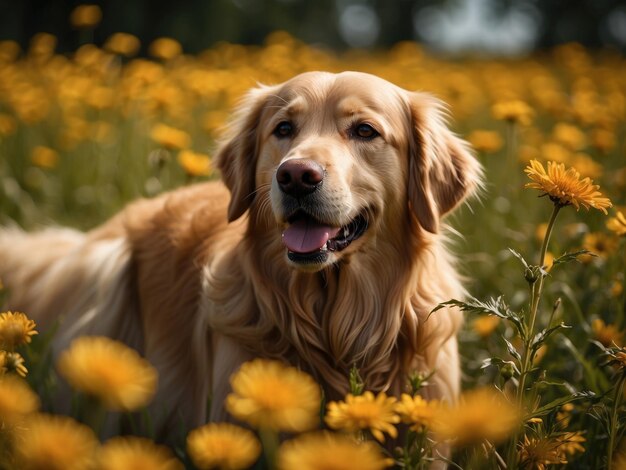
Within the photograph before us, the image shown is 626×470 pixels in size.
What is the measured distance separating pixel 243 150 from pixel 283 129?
0.28 meters

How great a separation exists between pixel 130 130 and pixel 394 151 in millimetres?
2948

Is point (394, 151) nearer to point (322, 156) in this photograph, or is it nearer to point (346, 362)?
point (322, 156)

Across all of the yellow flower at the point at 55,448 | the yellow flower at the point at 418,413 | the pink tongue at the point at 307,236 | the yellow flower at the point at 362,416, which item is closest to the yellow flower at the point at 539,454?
the yellow flower at the point at 418,413

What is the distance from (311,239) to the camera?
96.3 inches

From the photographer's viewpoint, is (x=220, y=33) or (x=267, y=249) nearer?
(x=267, y=249)

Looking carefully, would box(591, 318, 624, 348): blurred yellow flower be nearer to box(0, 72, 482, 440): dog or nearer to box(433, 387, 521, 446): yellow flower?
box(0, 72, 482, 440): dog

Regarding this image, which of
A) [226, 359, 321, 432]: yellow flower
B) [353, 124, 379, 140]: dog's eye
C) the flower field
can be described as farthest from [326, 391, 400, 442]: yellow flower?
[353, 124, 379, 140]: dog's eye

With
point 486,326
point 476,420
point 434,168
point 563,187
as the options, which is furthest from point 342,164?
point 476,420

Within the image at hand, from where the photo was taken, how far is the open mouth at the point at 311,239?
7.89ft

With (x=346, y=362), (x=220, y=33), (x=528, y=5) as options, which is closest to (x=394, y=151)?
(x=346, y=362)

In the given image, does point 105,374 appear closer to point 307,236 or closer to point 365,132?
point 307,236

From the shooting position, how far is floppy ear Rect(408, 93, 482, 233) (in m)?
2.70

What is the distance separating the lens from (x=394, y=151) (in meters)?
2.71

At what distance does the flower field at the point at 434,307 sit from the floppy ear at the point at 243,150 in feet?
0.79
